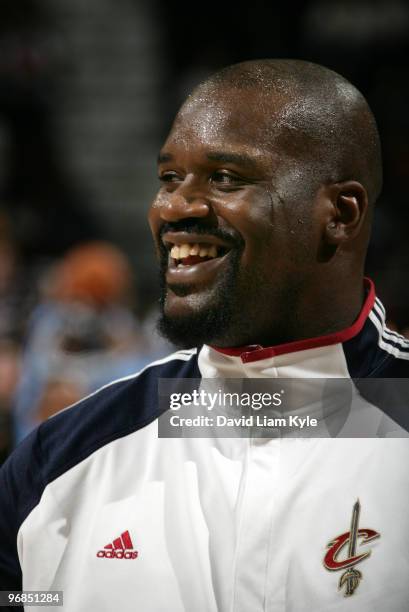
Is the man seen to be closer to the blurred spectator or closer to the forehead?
the forehead

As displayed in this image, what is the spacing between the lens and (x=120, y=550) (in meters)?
1.80

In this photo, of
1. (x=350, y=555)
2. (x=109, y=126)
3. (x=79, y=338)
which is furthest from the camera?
(x=109, y=126)

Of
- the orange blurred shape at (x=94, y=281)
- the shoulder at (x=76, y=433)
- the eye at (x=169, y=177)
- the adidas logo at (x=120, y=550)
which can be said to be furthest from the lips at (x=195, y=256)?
the orange blurred shape at (x=94, y=281)

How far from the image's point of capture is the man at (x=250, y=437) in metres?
1.73

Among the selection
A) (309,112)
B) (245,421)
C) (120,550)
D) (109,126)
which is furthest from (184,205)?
(109,126)

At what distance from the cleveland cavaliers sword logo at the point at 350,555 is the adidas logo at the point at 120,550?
35 centimetres

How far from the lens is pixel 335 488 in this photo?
1.75 m

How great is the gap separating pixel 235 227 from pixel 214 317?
164 mm

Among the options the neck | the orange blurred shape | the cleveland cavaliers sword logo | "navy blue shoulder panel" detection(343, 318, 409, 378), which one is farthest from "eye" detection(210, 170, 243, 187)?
the orange blurred shape

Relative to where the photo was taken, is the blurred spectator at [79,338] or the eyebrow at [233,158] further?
the blurred spectator at [79,338]

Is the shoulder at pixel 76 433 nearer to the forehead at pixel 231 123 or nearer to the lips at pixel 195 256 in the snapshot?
the lips at pixel 195 256

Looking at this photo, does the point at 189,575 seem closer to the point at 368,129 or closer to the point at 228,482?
the point at 228,482

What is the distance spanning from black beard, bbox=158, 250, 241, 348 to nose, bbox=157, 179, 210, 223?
96mm

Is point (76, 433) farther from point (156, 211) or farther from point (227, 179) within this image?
point (227, 179)
